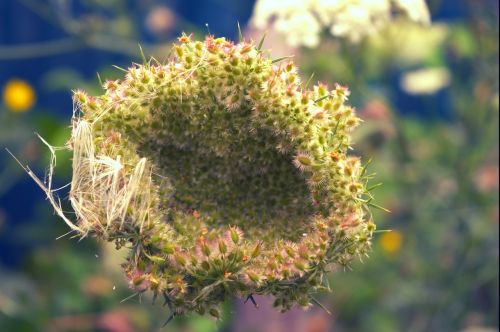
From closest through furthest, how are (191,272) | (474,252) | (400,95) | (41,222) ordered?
(191,272) → (474,252) → (41,222) → (400,95)

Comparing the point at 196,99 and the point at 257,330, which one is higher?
the point at 196,99

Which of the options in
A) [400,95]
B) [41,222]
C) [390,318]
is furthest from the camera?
[400,95]

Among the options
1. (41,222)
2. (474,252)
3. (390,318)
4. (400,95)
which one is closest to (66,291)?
(41,222)

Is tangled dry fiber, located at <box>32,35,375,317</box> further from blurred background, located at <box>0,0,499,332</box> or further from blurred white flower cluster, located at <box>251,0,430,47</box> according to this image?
blurred white flower cluster, located at <box>251,0,430,47</box>

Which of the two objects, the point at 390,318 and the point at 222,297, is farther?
the point at 390,318

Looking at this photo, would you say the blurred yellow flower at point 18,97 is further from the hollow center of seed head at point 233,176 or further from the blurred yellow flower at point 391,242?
the hollow center of seed head at point 233,176

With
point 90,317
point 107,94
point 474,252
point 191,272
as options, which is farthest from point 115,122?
point 90,317

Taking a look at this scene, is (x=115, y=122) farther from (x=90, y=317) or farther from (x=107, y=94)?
(x=90, y=317)

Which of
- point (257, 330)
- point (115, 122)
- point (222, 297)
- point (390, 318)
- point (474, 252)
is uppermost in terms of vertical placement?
point (115, 122)

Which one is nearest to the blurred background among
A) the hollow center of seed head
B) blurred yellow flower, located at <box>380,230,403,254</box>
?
blurred yellow flower, located at <box>380,230,403,254</box>
